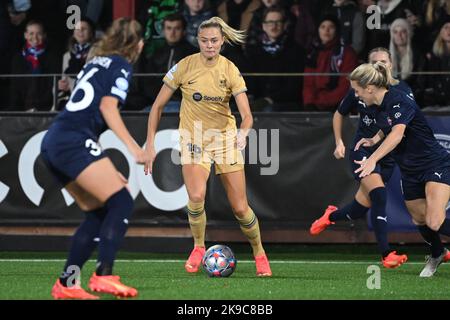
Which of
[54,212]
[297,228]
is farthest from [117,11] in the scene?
[297,228]

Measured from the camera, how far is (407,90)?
29.0ft

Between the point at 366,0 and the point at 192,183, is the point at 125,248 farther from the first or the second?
the point at 366,0

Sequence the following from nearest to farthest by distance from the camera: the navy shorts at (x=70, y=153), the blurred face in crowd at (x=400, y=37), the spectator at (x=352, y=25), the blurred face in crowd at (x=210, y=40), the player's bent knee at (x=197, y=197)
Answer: the navy shorts at (x=70, y=153), the blurred face in crowd at (x=210, y=40), the player's bent knee at (x=197, y=197), the blurred face in crowd at (x=400, y=37), the spectator at (x=352, y=25)

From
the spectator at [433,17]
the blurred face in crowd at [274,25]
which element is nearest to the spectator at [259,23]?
the blurred face in crowd at [274,25]

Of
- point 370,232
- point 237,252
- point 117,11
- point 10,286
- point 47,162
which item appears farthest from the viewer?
point 117,11

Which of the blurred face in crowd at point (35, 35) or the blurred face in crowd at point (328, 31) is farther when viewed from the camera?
the blurred face in crowd at point (35, 35)

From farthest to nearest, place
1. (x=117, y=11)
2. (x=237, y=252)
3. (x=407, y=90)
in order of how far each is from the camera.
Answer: (x=117, y=11), (x=237, y=252), (x=407, y=90)

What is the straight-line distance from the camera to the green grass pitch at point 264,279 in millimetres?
7219

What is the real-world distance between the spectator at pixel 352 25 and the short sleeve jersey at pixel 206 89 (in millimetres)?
3903

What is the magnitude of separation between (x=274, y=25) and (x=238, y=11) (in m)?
0.71

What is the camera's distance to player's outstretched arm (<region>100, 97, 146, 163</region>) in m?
6.42

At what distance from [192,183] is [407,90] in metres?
2.07

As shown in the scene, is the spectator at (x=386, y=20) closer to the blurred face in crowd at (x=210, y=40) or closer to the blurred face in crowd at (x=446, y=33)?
the blurred face in crowd at (x=446, y=33)

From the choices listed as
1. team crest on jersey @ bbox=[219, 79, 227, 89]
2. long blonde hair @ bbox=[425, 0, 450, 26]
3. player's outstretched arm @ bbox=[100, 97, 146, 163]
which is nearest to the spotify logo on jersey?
team crest on jersey @ bbox=[219, 79, 227, 89]
